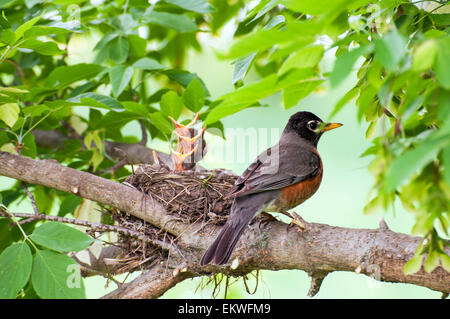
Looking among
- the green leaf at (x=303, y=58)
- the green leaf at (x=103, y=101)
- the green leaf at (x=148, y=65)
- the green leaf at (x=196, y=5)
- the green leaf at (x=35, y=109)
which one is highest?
the green leaf at (x=196, y=5)

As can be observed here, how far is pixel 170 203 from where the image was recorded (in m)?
3.77

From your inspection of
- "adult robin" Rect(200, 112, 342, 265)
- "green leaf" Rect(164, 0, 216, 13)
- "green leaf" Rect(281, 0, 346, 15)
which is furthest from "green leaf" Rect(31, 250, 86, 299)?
"green leaf" Rect(164, 0, 216, 13)

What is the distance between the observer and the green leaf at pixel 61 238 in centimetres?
Result: 230

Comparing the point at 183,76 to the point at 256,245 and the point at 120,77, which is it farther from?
the point at 256,245

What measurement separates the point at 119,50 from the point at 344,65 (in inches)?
105

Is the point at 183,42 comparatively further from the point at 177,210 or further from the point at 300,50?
the point at 300,50

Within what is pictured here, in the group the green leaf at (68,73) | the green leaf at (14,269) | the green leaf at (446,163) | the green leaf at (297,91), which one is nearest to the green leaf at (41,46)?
the green leaf at (68,73)

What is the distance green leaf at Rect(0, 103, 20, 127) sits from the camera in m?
3.00

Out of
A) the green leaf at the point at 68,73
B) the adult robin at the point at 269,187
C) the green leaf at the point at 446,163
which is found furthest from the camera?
the green leaf at the point at 68,73

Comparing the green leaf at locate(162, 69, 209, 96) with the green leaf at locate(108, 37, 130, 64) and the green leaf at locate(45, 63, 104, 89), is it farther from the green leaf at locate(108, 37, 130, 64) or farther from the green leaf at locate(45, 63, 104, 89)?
the green leaf at locate(45, 63, 104, 89)

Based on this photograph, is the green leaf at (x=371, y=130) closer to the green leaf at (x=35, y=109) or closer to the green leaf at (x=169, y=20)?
the green leaf at (x=169, y=20)

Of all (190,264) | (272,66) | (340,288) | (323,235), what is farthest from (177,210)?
(340,288)

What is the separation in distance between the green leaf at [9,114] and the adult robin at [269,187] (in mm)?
1391

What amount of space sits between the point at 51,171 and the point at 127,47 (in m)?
1.07
